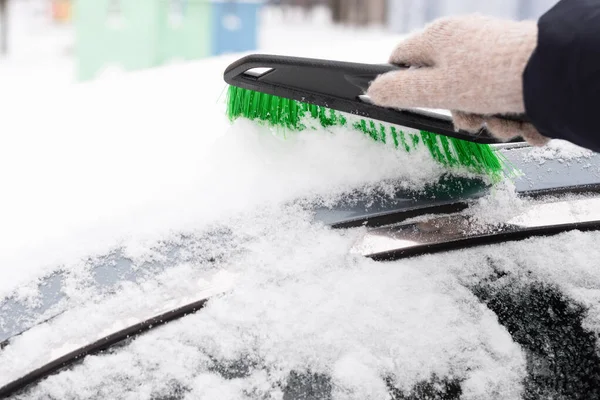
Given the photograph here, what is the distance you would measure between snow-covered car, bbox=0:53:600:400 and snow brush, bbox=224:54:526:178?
0.13 ft

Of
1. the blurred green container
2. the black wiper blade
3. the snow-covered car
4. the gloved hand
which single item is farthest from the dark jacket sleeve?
the blurred green container

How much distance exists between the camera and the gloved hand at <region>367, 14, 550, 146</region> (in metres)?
0.76

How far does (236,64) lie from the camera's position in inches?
38.6

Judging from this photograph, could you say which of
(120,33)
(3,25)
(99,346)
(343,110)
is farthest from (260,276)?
(3,25)

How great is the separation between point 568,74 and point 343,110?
327mm

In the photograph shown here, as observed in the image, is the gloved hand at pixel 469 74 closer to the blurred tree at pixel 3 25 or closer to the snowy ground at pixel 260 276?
the snowy ground at pixel 260 276

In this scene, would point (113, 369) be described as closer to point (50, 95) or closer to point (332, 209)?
point (332, 209)

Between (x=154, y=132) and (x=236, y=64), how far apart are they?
0.20 meters

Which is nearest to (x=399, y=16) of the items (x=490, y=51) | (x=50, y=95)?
(x=50, y=95)

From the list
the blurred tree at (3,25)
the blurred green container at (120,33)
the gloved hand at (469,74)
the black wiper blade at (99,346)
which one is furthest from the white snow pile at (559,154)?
the blurred tree at (3,25)

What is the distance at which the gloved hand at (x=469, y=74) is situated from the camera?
2.50 ft

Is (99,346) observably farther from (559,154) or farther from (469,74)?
(559,154)

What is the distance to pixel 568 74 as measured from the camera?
0.70 m

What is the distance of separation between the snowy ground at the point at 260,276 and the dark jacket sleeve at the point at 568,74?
0.14 meters
